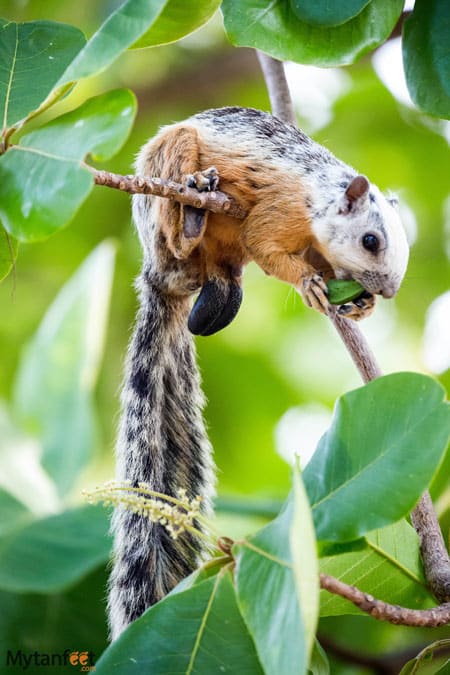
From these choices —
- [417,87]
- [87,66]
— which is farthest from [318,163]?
[87,66]

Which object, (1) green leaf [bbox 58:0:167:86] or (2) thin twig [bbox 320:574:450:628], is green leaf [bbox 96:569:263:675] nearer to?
(2) thin twig [bbox 320:574:450:628]

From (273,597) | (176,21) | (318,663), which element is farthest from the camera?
(176,21)

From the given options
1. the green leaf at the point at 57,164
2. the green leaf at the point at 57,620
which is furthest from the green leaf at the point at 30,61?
the green leaf at the point at 57,620

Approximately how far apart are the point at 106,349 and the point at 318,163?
2.14 metres

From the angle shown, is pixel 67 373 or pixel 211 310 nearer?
pixel 211 310

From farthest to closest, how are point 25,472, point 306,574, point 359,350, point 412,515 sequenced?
point 25,472 → point 359,350 → point 412,515 → point 306,574

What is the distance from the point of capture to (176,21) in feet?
6.02

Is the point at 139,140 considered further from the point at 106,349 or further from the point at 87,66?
the point at 87,66

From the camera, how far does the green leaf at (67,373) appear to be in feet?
10.1

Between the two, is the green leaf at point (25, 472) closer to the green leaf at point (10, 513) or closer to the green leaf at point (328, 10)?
the green leaf at point (10, 513)

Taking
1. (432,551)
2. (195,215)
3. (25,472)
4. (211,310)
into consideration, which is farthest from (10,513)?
(432,551)

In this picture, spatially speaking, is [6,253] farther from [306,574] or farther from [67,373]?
[67,373]

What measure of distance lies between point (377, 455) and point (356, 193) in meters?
1.18

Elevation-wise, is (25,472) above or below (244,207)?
below
